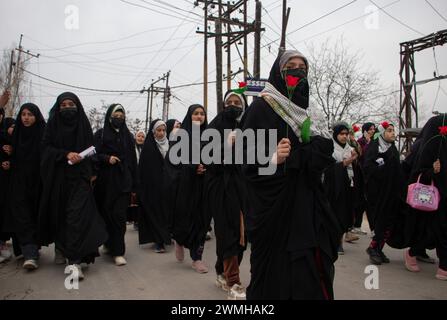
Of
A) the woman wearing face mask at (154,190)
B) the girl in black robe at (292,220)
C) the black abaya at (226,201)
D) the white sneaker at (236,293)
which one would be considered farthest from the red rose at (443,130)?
the woman wearing face mask at (154,190)

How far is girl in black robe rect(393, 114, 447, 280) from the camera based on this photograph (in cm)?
464

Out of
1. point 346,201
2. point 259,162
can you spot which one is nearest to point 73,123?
point 259,162

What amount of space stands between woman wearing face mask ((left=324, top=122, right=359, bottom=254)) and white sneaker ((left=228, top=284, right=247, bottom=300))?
2628mm

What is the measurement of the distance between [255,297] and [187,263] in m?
2.65

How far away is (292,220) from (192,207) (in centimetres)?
245

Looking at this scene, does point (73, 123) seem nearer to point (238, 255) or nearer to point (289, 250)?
point (238, 255)

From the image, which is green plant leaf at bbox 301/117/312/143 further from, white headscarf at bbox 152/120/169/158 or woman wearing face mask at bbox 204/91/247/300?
white headscarf at bbox 152/120/169/158

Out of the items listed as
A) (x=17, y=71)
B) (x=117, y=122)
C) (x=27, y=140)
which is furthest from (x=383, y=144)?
(x=17, y=71)

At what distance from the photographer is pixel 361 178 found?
691cm

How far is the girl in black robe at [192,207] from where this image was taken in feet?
15.5

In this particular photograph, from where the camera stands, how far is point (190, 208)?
4855mm

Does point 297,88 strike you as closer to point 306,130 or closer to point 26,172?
point 306,130

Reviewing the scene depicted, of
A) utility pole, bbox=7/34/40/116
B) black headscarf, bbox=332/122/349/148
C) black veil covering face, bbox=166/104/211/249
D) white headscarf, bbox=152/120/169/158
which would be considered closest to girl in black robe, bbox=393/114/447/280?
black headscarf, bbox=332/122/349/148
